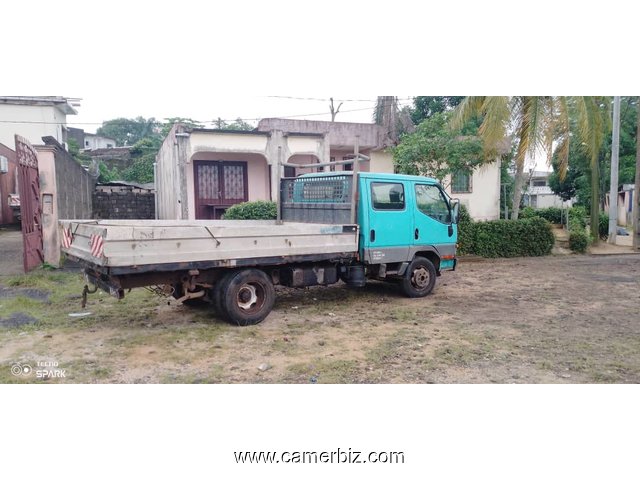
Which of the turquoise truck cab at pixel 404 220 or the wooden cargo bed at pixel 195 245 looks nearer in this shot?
the wooden cargo bed at pixel 195 245

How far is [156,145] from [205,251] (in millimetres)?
29300

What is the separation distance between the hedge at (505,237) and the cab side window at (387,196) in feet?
20.6

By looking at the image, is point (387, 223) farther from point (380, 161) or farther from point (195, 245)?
point (380, 161)

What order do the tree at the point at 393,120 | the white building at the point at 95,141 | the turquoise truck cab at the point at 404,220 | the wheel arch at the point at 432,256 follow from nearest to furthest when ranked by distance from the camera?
the turquoise truck cab at the point at 404,220
the wheel arch at the point at 432,256
the tree at the point at 393,120
the white building at the point at 95,141

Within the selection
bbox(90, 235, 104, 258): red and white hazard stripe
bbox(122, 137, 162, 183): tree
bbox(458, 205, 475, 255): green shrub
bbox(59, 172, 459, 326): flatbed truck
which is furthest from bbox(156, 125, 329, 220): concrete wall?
bbox(122, 137, 162, 183): tree

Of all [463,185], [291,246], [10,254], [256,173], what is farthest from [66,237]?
[463,185]

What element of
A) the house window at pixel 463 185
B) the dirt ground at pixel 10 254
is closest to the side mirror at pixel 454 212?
the dirt ground at pixel 10 254

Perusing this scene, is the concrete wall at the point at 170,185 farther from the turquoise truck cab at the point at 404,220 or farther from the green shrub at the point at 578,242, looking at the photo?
the green shrub at the point at 578,242

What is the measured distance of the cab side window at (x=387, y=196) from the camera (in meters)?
7.39

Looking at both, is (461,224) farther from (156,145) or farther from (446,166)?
(156,145)

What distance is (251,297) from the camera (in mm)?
6336

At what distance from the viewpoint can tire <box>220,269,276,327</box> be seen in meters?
6.08

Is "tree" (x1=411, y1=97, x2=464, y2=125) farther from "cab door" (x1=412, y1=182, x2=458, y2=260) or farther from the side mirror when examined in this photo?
"cab door" (x1=412, y1=182, x2=458, y2=260)

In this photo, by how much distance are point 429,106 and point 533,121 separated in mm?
9832
